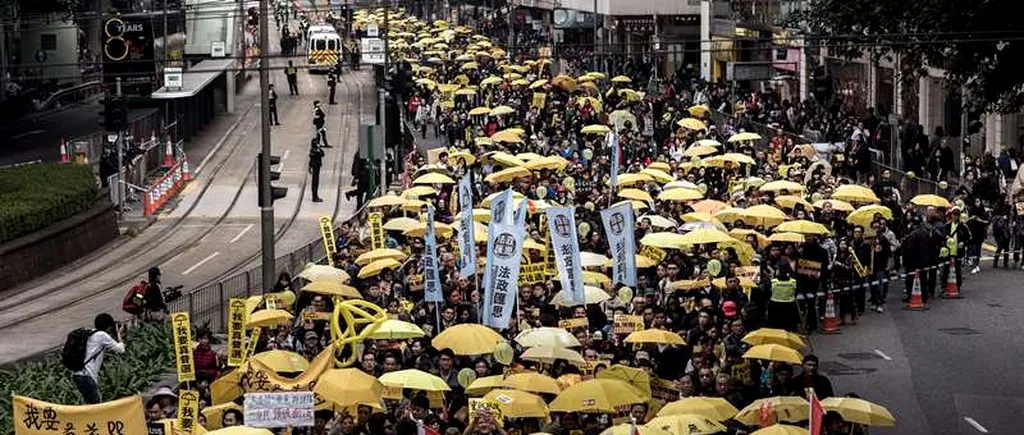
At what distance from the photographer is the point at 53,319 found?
35.4 m

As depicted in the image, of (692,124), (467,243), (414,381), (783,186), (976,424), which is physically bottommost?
(976,424)

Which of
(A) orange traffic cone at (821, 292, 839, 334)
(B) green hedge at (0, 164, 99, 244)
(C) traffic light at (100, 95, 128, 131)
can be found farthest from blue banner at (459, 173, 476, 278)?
(C) traffic light at (100, 95, 128, 131)

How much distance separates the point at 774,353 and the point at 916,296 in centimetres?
1001

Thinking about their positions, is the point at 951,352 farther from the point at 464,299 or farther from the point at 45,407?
the point at 45,407

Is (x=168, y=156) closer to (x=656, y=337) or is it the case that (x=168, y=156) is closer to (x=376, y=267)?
(x=376, y=267)

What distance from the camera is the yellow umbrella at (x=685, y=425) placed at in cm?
1748

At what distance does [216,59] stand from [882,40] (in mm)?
49691

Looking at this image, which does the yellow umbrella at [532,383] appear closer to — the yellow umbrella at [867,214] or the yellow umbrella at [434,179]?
the yellow umbrella at [867,214]

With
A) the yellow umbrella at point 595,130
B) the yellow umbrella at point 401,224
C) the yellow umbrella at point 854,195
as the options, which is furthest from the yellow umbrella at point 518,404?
the yellow umbrella at point 595,130

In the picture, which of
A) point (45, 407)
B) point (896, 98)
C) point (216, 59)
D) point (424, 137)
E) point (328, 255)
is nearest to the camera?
point (45, 407)

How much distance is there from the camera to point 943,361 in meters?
26.3

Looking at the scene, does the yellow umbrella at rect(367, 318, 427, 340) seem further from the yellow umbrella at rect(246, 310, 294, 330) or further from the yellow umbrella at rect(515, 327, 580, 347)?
the yellow umbrella at rect(246, 310, 294, 330)

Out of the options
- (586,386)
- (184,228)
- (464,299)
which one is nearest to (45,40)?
(184,228)

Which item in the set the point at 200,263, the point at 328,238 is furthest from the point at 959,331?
the point at 200,263
